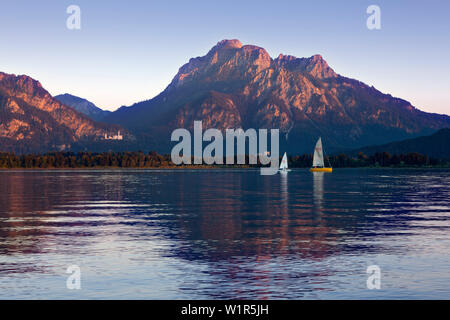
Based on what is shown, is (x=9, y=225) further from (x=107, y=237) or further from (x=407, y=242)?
(x=407, y=242)

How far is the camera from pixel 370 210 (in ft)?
289

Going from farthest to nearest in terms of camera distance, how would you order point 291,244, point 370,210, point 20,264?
1. point 370,210
2. point 291,244
3. point 20,264

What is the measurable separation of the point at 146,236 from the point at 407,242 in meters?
25.0

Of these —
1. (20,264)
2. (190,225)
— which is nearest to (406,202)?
(190,225)

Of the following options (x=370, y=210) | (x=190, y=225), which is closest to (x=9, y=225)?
(x=190, y=225)

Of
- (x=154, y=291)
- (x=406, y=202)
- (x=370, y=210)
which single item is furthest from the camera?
(x=406, y=202)
